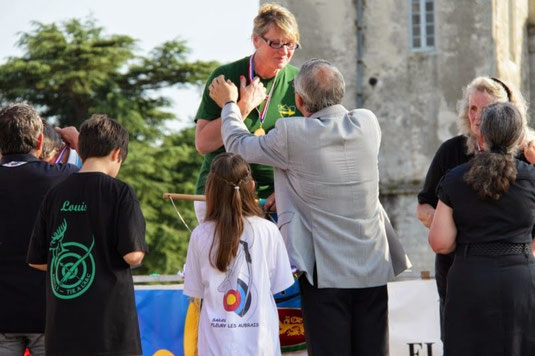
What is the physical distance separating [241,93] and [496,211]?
1.68 metres

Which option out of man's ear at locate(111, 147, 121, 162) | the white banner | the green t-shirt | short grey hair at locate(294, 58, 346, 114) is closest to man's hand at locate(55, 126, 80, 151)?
the green t-shirt

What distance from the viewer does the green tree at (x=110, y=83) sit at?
35438mm

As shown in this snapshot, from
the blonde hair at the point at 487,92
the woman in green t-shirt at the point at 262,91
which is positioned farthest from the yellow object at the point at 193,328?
the blonde hair at the point at 487,92

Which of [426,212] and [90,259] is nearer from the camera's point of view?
[90,259]

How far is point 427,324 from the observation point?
27.8 ft

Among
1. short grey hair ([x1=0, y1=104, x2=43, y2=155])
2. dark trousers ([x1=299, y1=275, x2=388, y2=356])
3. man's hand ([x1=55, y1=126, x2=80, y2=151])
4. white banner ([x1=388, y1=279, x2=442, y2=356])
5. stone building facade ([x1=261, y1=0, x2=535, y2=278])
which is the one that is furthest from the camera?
stone building facade ([x1=261, y1=0, x2=535, y2=278])

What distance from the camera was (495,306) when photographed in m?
5.77

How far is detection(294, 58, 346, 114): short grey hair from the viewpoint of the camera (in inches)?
236

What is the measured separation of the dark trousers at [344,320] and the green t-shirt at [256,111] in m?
0.96

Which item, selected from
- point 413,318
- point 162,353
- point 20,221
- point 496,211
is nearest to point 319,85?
point 496,211

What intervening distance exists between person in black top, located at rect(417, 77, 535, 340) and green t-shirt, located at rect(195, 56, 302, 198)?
2.96 ft

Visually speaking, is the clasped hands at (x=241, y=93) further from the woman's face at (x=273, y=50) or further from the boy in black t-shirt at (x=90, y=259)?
the boy in black t-shirt at (x=90, y=259)

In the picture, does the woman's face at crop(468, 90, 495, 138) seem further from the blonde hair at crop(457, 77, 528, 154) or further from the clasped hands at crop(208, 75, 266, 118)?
the clasped hands at crop(208, 75, 266, 118)

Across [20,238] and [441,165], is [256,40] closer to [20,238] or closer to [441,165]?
[441,165]
